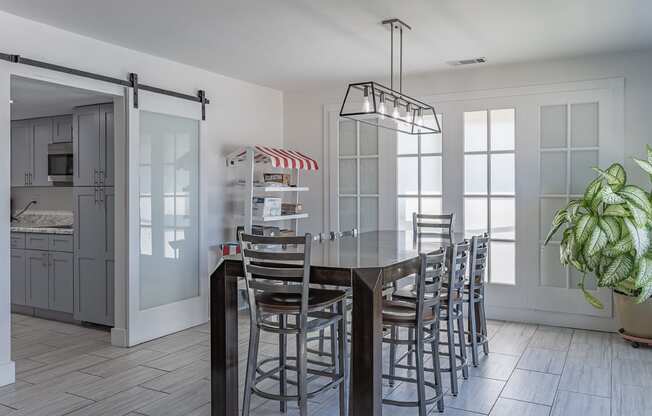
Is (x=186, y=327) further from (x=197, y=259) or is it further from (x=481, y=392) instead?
(x=481, y=392)

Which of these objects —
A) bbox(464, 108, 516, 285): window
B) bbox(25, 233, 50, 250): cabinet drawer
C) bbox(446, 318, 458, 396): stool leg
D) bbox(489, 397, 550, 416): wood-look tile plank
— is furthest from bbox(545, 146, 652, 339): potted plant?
bbox(25, 233, 50, 250): cabinet drawer

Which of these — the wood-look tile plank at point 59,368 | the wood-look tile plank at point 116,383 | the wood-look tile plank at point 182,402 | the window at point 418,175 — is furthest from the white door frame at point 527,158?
the wood-look tile plank at point 59,368

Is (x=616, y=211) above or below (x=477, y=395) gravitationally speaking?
above

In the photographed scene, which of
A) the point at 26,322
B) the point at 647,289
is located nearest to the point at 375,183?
the point at 647,289

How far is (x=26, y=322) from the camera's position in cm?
540

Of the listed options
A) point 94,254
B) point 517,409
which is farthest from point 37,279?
point 517,409

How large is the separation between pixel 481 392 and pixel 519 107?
3.01 meters

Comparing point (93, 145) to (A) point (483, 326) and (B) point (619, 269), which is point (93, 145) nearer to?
(A) point (483, 326)

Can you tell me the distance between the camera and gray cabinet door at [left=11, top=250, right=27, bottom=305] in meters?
5.64

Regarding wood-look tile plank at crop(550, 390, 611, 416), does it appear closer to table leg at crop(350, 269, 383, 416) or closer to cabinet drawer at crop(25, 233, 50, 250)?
table leg at crop(350, 269, 383, 416)

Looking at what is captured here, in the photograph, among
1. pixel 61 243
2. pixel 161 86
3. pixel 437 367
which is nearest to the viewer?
pixel 437 367

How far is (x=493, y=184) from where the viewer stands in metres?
5.34

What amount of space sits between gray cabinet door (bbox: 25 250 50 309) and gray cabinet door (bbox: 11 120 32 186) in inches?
46.5

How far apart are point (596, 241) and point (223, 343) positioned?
2.81 metres
